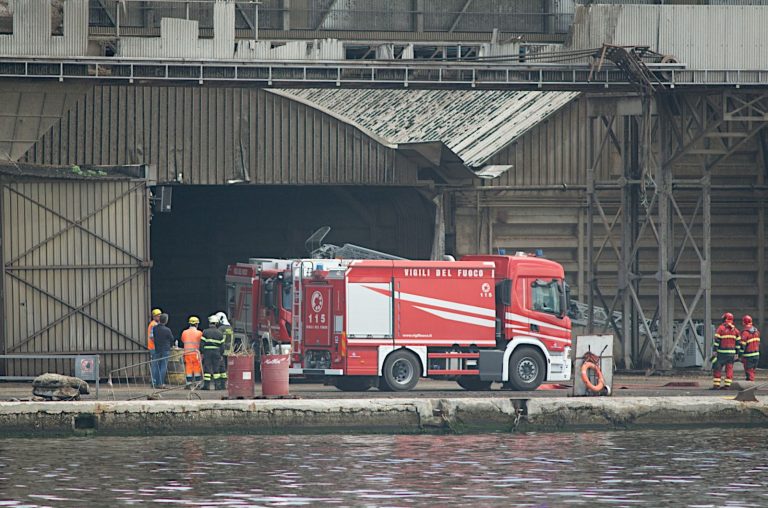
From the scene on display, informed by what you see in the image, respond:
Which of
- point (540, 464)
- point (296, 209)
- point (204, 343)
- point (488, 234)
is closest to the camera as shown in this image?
point (540, 464)

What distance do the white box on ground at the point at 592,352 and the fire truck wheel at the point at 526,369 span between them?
259 cm

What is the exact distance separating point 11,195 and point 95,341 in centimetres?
356

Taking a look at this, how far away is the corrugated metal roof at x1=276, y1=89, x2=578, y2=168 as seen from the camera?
38750 mm

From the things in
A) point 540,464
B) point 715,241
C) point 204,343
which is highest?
point 715,241

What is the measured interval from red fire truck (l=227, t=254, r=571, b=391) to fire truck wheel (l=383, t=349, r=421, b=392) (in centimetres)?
2

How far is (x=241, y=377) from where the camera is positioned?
1076 inches

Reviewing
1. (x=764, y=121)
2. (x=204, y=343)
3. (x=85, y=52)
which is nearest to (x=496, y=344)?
(x=204, y=343)

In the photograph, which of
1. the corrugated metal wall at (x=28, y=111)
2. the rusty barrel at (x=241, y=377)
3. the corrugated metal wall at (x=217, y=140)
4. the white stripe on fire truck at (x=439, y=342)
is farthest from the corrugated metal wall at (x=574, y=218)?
the rusty barrel at (x=241, y=377)

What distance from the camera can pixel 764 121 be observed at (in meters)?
34.2

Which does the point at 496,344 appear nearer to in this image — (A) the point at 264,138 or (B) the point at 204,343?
(B) the point at 204,343

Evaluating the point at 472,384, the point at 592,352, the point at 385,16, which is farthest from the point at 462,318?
the point at 385,16

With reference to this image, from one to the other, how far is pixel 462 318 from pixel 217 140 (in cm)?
1072

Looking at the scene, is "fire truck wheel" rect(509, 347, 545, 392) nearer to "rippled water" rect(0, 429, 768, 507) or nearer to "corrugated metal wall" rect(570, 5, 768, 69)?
"rippled water" rect(0, 429, 768, 507)

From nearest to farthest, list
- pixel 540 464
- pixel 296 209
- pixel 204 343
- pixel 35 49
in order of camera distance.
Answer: pixel 540 464 < pixel 204 343 < pixel 35 49 < pixel 296 209
